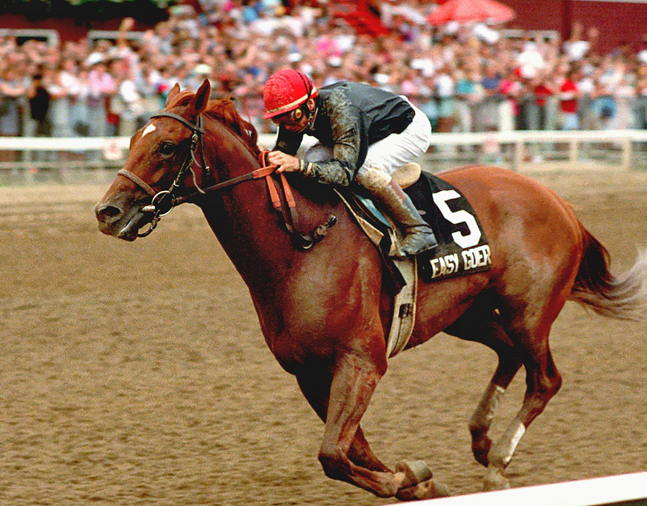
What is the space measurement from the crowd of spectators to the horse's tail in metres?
8.05

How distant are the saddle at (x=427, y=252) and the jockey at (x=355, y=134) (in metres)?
0.07

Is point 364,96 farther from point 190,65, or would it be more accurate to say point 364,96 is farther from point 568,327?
point 190,65

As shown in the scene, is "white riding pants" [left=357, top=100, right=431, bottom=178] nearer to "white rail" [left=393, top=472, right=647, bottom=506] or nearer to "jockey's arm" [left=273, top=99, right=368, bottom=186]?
"jockey's arm" [left=273, top=99, right=368, bottom=186]

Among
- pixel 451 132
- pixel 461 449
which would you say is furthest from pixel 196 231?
pixel 461 449

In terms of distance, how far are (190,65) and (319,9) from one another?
3.89 m

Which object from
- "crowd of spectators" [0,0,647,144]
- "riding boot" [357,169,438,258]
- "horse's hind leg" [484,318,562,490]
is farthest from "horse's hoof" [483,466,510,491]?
"crowd of spectators" [0,0,647,144]

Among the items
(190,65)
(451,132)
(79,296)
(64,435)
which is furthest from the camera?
(451,132)

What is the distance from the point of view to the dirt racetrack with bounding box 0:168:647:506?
4.36 metres

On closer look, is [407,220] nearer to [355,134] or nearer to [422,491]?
[355,134]

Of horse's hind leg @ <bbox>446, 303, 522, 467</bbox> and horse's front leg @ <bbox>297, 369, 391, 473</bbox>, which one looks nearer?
Answer: horse's front leg @ <bbox>297, 369, 391, 473</bbox>

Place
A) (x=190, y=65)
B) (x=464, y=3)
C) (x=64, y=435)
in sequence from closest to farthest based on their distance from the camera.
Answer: (x=64, y=435) → (x=190, y=65) → (x=464, y=3)

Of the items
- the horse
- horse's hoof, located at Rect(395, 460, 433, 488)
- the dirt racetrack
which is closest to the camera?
the horse

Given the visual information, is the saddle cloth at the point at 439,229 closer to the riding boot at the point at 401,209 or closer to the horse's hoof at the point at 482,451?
the riding boot at the point at 401,209

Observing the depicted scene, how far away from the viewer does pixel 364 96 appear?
13.5ft
